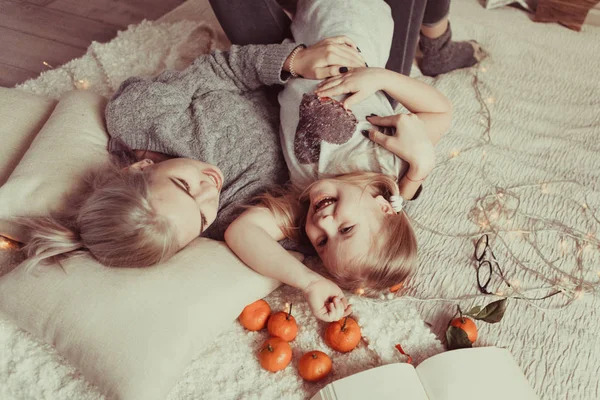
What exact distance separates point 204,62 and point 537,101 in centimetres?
102

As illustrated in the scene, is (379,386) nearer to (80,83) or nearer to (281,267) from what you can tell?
(281,267)

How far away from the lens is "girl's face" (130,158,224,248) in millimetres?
866

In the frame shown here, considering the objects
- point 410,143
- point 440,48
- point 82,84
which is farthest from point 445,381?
point 82,84

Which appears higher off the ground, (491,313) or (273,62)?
(273,62)

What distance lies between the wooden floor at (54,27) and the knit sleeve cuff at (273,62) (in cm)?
98

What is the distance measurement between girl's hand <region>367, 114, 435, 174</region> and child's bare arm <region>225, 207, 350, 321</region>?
12.3 inches

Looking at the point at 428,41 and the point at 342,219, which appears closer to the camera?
the point at 342,219

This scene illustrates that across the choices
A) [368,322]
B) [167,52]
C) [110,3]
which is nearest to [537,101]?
[368,322]

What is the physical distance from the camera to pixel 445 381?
818 millimetres

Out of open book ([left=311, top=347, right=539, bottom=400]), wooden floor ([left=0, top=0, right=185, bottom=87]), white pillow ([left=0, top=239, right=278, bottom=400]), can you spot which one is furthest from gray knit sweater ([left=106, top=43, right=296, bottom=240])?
wooden floor ([left=0, top=0, right=185, bottom=87])

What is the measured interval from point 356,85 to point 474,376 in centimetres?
64

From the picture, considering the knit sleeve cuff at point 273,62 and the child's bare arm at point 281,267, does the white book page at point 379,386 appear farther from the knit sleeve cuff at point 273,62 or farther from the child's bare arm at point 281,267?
the knit sleeve cuff at point 273,62

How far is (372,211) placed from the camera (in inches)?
37.3

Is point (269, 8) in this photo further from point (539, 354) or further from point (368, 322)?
point (539, 354)
